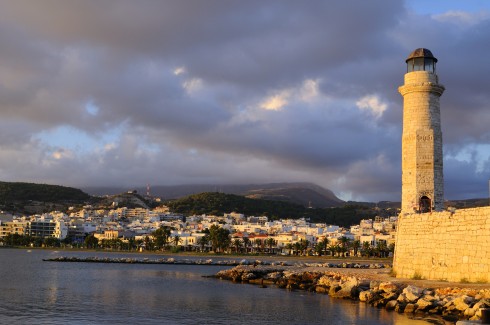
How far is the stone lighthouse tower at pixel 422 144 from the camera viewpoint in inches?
1135

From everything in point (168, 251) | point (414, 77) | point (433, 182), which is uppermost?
point (414, 77)

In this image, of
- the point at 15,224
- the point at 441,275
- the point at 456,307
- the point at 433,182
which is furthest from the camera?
the point at 15,224

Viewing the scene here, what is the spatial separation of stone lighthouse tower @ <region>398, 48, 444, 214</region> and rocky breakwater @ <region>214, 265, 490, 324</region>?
4596 mm

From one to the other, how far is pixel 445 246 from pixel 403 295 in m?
2.82

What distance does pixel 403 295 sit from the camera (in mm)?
23922

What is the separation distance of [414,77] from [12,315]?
21792mm

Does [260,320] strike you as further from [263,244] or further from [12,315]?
[263,244]

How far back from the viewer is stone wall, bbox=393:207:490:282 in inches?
868

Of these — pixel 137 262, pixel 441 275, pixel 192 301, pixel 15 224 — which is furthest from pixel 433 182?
pixel 15 224

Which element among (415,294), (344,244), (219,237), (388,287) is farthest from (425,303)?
(344,244)

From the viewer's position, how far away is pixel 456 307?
20.6 m

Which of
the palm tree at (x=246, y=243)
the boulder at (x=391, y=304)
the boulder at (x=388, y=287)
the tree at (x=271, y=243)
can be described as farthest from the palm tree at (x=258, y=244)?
the boulder at (x=391, y=304)

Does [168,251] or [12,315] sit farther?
[168,251]

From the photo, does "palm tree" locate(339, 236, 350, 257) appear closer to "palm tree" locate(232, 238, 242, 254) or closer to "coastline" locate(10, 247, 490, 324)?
"palm tree" locate(232, 238, 242, 254)
